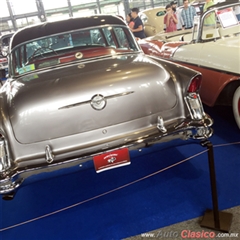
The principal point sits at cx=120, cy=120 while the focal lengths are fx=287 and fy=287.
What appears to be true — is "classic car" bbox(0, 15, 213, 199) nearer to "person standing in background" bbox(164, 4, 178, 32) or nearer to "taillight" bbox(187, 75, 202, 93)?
"taillight" bbox(187, 75, 202, 93)

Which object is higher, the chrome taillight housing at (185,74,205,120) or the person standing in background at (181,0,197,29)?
the person standing in background at (181,0,197,29)

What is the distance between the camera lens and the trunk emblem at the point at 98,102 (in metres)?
2.34

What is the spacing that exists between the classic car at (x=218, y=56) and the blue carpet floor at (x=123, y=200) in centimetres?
62

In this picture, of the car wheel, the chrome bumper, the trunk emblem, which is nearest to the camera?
the chrome bumper

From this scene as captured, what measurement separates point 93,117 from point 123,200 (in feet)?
3.01

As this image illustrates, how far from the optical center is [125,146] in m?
2.32

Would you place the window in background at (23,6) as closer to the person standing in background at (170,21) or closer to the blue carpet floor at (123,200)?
the person standing in background at (170,21)

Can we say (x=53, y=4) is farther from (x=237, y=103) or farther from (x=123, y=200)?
(x=123, y=200)

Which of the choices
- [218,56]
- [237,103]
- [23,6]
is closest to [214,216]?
[237,103]

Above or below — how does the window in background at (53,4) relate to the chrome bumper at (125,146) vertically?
above

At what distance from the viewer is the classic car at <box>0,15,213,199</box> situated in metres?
2.28

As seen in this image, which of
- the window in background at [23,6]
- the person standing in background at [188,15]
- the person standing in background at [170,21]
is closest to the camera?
the person standing in background at [188,15]

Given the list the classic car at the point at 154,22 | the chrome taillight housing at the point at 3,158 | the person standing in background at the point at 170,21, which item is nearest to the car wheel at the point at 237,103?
the chrome taillight housing at the point at 3,158

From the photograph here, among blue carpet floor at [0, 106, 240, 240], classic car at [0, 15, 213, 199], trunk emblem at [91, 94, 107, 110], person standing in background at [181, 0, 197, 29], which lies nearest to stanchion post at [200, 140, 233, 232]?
blue carpet floor at [0, 106, 240, 240]
